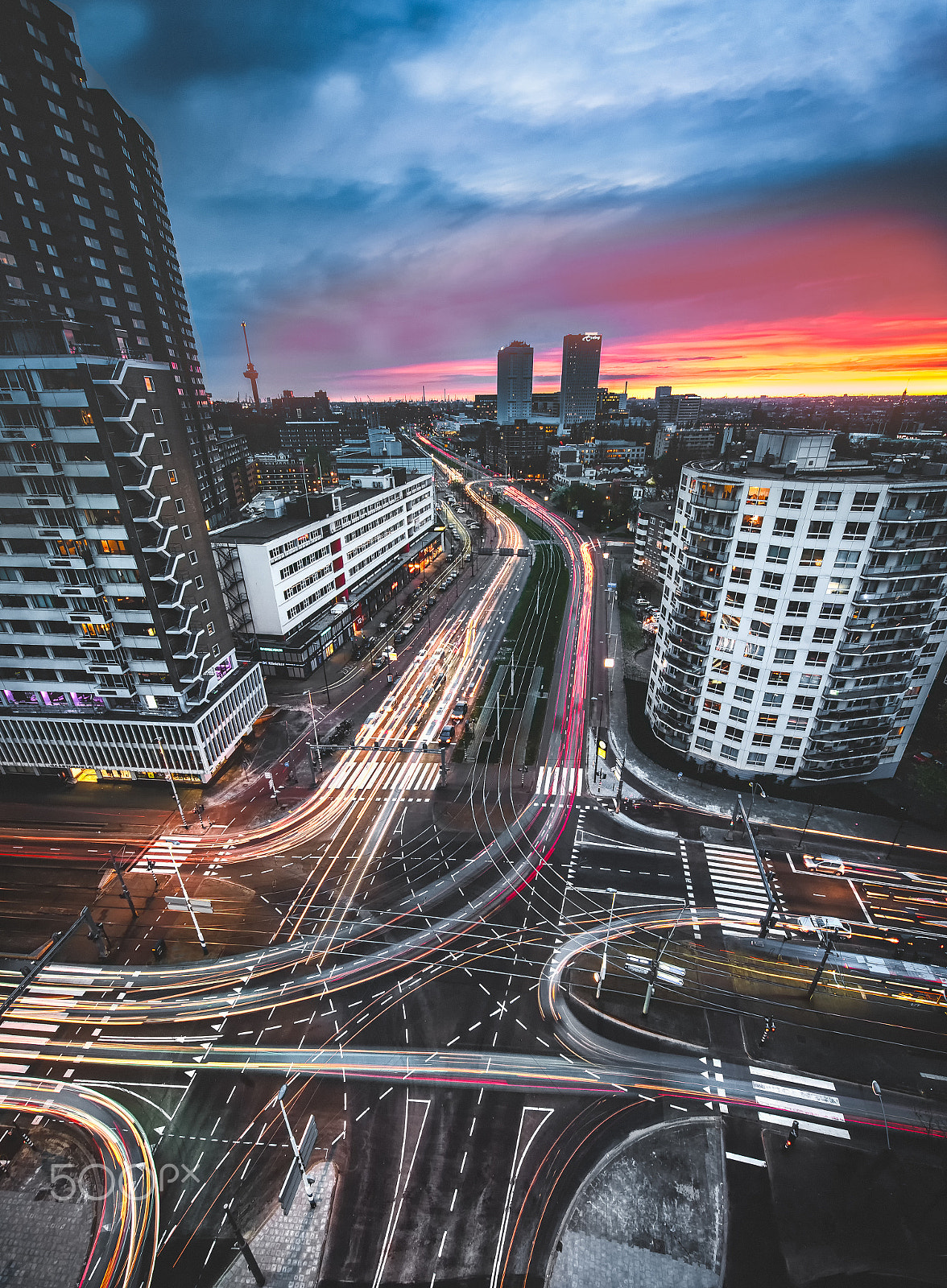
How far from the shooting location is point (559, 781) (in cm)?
5881

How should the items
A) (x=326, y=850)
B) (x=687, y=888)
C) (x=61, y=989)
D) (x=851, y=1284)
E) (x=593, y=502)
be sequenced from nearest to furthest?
1. (x=851, y=1284)
2. (x=61, y=989)
3. (x=687, y=888)
4. (x=326, y=850)
5. (x=593, y=502)

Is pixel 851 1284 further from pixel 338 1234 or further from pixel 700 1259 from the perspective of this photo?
pixel 338 1234

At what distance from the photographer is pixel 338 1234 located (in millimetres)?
26375

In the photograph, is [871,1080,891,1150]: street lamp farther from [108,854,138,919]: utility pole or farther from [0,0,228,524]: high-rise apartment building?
[0,0,228,524]: high-rise apartment building

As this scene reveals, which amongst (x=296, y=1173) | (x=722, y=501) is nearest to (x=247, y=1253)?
(x=296, y=1173)

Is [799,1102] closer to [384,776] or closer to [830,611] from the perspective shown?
[830,611]

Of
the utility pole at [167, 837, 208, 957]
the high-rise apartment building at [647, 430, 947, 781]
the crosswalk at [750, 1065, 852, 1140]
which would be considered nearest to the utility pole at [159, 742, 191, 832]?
the utility pole at [167, 837, 208, 957]

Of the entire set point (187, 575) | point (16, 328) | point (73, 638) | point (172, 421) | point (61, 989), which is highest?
point (16, 328)

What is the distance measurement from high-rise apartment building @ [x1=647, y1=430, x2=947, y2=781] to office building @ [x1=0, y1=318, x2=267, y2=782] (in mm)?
51984

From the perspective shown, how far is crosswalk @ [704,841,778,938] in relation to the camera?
140ft

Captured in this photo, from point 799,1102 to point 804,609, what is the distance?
37150 millimetres

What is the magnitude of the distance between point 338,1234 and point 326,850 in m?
26.7

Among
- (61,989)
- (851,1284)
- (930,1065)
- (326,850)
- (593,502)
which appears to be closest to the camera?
(851,1284)

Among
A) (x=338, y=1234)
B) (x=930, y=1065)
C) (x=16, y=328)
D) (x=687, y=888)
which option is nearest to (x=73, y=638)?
(x=16, y=328)
